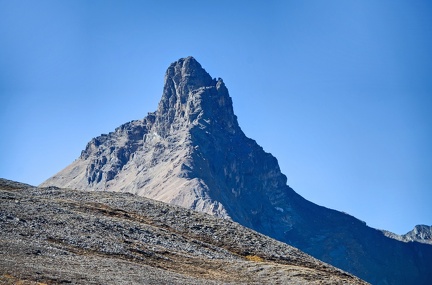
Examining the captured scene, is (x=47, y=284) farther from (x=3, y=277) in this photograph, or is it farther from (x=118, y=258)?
(x=118, y=258)

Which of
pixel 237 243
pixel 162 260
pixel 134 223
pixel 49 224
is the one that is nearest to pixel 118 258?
Answer: pixel 162 260

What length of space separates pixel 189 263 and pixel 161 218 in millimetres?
19974

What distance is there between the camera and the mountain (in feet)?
154

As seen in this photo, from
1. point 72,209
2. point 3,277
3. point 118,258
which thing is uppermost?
point 72,209

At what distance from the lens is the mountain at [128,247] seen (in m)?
46.9

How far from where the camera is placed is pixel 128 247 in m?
58.8

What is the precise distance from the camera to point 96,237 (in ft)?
196

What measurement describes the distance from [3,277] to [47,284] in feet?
9.35

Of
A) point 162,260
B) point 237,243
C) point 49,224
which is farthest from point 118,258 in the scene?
point 237,243

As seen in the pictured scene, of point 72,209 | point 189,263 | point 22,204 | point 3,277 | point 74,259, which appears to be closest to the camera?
point 3,277

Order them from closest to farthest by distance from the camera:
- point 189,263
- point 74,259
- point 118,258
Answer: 1. point 74,259
2. point 118,258
3. point 189,263

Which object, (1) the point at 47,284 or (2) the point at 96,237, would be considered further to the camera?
(2) the point at 96,237

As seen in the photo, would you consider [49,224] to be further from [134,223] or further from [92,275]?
[92,275]

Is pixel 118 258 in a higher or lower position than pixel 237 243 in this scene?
lower
